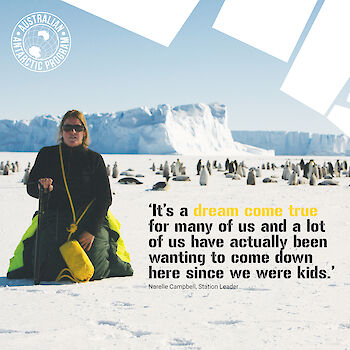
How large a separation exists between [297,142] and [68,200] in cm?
7813

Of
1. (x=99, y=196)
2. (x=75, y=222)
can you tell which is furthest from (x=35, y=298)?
(x=99, y=196)

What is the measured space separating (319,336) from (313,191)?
900cm

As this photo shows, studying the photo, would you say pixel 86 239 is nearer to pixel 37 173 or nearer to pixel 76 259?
pixel 76 259

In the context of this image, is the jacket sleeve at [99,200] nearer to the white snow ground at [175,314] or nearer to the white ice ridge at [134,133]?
the white snow ground at [175,314]

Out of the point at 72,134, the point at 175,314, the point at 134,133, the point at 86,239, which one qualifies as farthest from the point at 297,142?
the point at 175,314

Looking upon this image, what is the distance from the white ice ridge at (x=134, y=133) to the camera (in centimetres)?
5156

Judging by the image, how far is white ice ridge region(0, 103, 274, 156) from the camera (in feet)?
169

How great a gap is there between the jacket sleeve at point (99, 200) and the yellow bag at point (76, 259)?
141 millimetres

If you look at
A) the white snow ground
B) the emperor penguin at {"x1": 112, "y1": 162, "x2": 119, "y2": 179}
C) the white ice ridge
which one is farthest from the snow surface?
the white snow ground

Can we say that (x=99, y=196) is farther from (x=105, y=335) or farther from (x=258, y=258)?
(x=258, y=258)

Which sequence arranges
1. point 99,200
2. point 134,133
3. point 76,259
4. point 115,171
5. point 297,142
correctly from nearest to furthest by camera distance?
point 76,259 → point 99,200 → point 115,171 → point 134,133 → point 297,142

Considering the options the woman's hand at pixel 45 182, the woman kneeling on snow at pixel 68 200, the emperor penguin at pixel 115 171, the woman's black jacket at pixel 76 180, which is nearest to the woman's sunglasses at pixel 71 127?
the woman kneeling on snow at pixel 68 200

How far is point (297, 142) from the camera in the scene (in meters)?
78.3

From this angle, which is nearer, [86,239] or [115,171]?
[86,239]
